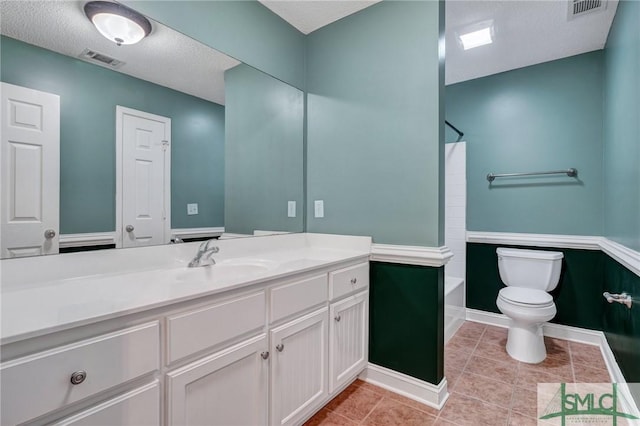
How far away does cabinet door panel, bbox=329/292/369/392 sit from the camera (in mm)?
1604

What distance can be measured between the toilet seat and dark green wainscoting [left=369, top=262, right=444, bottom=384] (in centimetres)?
84

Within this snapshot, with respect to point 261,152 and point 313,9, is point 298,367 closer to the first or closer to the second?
point 261,152

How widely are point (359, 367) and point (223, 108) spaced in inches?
69.6

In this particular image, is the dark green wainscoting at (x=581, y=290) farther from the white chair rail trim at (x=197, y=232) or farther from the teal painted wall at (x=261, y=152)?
the white chair rail trim at (x=197, y=232)

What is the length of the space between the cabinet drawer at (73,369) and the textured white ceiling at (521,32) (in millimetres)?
2504

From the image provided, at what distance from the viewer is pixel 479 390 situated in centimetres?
182

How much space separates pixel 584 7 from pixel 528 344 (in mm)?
2350

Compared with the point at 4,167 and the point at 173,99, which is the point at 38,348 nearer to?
the point at 4,167

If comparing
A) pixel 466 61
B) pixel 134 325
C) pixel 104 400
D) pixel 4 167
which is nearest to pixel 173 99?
pixel 4 167

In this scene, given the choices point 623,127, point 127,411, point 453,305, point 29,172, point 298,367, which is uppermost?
point 623,127

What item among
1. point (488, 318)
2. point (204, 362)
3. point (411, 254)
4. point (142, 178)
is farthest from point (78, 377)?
point (488, 318)

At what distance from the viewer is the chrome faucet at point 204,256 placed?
1480mm

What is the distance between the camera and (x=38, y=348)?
27.6 inches

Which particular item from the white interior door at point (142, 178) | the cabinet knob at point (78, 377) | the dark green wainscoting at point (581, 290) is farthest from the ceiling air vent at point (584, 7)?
the cabinet knob at point (78, 377)
